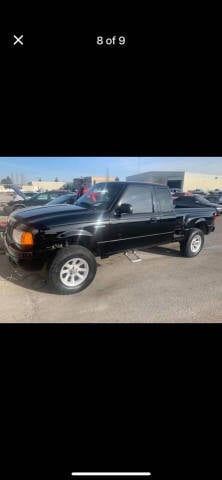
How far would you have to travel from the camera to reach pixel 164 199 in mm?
4695

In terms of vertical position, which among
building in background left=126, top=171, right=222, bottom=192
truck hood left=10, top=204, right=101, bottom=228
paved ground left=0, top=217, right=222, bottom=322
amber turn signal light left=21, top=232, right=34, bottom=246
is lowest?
paved ground left=0, top=217, right=222, bottom=322

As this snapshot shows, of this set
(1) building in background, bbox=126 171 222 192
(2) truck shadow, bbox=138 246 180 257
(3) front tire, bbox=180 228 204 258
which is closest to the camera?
(3) front tire, bbox=180 228 204 258

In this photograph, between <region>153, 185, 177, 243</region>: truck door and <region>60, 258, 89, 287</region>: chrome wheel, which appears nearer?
<region>60, 258, 89, 287</region>: chrome wheel

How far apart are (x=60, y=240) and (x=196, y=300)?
2.26 m

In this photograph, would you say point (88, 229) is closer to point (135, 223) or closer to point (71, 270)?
point (71, 270)

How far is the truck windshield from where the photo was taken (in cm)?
397

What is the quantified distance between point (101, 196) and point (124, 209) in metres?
0.61

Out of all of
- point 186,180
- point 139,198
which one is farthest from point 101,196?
point 186,180

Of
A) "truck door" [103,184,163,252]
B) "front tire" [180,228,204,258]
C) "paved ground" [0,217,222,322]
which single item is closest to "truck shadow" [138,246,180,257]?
"front tire" [180,228,204,258]

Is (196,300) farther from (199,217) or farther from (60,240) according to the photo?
(199,217)

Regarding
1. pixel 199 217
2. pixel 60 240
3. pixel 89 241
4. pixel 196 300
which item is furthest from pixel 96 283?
pixel 199 217

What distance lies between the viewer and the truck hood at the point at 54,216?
336 centimetres

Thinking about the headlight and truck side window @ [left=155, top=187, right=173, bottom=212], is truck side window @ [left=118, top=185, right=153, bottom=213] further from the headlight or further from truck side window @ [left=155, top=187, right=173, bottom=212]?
the headlight

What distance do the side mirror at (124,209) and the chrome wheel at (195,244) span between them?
94.3 inches
